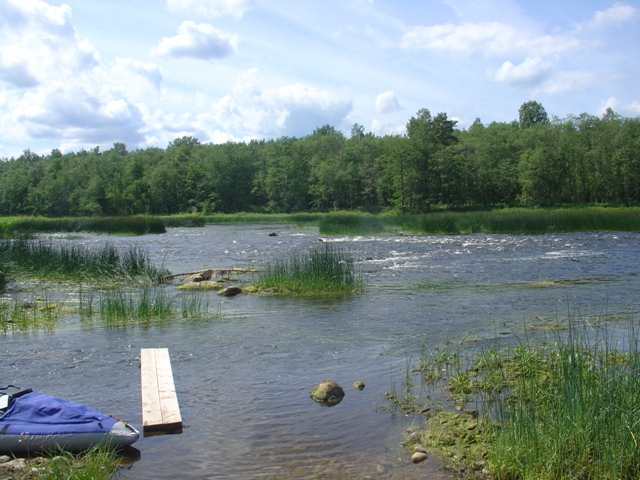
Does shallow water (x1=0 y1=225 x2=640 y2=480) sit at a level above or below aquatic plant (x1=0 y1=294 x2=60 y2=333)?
below

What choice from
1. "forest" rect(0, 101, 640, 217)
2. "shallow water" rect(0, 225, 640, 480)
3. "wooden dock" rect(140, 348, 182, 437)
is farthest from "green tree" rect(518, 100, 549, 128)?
"wooden dock" rect(140, 348, 182, 437)

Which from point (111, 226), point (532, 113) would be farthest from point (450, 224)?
point (532, 113)

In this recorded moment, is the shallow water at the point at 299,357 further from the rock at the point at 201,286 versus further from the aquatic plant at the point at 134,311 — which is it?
the rock at the point at 201,286

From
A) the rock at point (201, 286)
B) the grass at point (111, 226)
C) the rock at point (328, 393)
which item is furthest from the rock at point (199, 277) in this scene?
the grass at point (111, 226)

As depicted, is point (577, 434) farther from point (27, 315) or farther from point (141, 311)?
point (27, 315)

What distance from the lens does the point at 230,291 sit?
55.7ft

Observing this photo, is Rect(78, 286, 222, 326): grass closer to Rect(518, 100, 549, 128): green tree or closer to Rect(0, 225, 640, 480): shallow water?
Rect(0, 225, 640, 480): shallow water

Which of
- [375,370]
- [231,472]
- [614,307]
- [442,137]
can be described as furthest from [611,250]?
[442,137]

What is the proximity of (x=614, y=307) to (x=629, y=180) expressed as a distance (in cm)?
6859

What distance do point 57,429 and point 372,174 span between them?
3391 inches

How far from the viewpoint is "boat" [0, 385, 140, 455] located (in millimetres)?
5965

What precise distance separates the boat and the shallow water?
42 cm

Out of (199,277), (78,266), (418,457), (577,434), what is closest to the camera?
(577,434)

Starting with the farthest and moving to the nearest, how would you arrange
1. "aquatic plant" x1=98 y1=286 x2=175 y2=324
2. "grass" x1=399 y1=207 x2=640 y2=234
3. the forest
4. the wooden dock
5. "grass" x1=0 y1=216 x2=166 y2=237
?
1. the forest
2. "grass" x1=0 y1=216 x2=166 y2=237
3. "grass" x1=399 y1=207 x2=640 y2=234
4. "aquatic plant" x1=98 y1=286 x2=175 y2=324
5. the wooden dock
